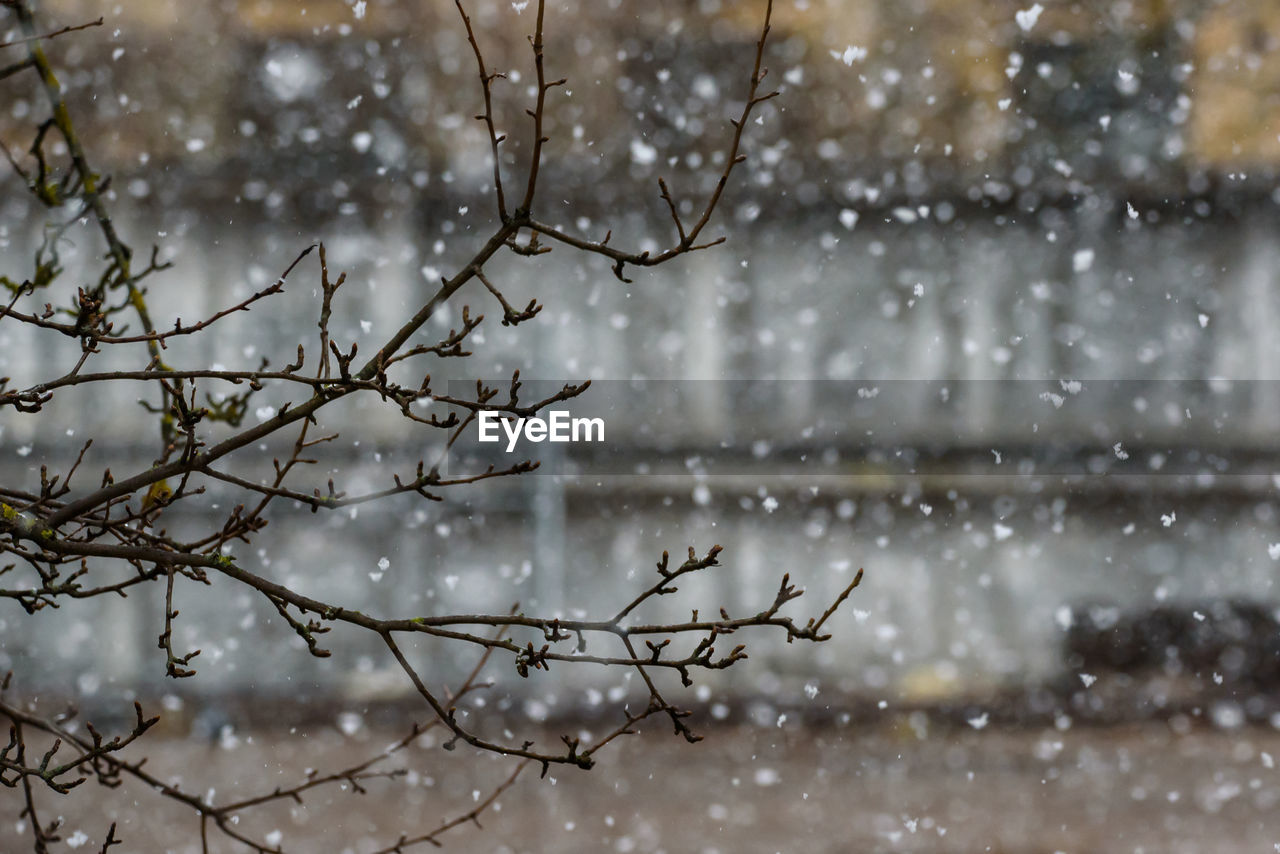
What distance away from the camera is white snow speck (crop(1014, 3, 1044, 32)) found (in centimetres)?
159

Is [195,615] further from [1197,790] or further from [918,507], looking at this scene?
[1197,790]

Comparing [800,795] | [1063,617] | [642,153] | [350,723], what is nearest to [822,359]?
[642,153]

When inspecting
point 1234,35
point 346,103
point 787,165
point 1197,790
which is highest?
point 1234,35

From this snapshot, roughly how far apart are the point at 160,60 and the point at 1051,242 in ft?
4.92

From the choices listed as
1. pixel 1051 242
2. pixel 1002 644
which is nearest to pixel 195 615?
pixel 1002 644

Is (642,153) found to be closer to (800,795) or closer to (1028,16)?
(1028,16)

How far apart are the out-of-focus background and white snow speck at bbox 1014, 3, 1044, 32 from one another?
0.06 feet

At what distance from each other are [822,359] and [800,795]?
2.33 ft

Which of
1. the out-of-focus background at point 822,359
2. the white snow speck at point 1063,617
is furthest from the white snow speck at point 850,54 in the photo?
the white snow speck at point 1063,617

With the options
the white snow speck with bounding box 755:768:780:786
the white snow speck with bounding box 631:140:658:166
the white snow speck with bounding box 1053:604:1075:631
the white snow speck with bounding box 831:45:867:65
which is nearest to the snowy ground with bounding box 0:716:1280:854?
the white snow speck with bounding box 755:768:780:786

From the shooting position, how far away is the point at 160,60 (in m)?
1.60

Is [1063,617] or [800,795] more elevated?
[1063,617]

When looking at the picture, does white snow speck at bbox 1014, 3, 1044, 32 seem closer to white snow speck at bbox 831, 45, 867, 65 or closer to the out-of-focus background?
the out-of-focus background

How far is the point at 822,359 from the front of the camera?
1.60 m
